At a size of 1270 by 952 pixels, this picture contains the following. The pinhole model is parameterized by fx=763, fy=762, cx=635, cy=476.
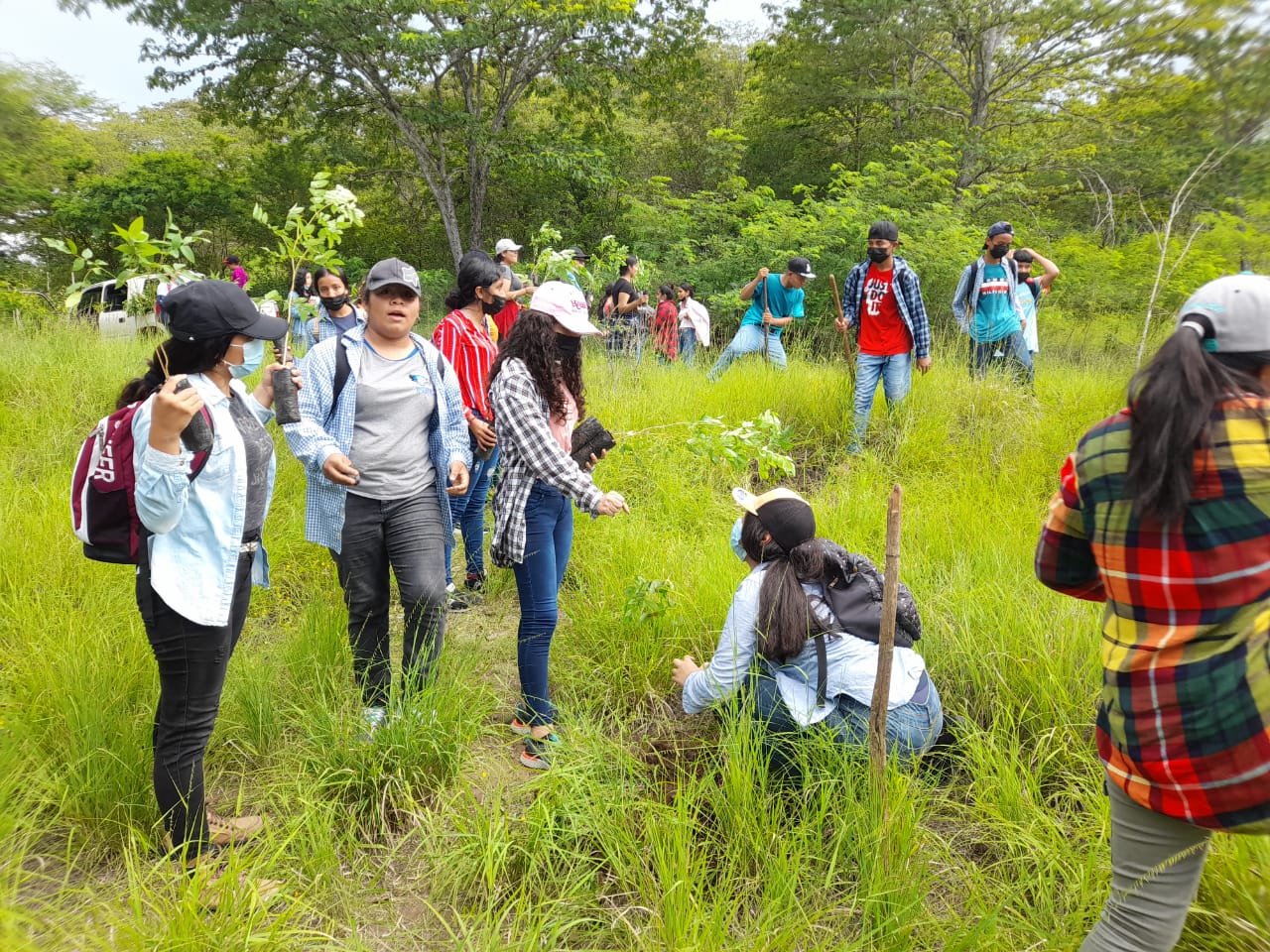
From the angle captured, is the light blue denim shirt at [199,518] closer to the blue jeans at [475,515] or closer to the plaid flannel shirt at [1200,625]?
the plaid flannel shirt at [1200,625]

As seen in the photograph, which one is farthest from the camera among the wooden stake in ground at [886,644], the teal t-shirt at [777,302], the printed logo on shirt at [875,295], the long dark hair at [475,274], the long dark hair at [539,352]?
the teal t-shirt at [777,302]

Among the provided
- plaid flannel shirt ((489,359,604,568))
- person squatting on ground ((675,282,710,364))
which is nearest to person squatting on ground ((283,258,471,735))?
plaid flannel shirt ((489,359,604,568))

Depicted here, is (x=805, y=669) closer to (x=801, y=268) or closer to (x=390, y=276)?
(x=390, y=276)

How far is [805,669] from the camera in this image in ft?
8.34

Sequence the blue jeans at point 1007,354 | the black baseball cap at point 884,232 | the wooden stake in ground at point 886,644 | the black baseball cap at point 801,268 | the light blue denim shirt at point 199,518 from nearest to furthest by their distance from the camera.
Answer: the light blue denim shirt at point 199,518 < the wooden stake in ground at point 886,644 < the black baseball cap at point 884,232 < the blue jeans at point 1007,354 < the black baseball cap at point 801,268

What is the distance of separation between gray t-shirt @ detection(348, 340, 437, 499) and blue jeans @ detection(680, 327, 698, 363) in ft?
22.6

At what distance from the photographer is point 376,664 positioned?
2.90 m

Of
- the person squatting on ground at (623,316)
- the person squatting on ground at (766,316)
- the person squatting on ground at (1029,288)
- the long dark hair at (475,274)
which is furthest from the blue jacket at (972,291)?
the long dark hair at (475,274)

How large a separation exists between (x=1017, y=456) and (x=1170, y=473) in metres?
4.08

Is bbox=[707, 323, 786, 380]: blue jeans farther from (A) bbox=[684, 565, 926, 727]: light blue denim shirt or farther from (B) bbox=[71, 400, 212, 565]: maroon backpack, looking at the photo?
(B) bbox=[71, 400, 212, 565]: maroon backpack

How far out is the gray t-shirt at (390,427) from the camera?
285 cm

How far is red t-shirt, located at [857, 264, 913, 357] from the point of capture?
5.61 meters

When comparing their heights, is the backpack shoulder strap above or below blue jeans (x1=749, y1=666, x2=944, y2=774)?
above

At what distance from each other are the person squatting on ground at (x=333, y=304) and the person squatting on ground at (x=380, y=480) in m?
2.11
